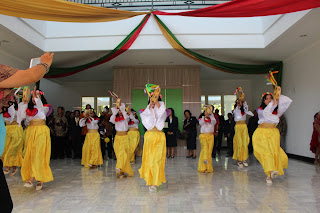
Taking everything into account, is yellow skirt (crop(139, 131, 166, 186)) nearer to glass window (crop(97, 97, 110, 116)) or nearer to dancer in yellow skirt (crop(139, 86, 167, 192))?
dancer in yellow skirt (crop(139, 86, 167, 192))

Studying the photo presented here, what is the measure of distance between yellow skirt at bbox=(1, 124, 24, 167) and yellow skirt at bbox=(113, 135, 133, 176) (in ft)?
7.29

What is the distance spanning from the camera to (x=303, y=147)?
7.95 m

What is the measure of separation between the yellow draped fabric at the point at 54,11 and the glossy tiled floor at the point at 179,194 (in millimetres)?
2876

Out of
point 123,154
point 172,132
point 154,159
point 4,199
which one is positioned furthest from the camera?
point 172,132

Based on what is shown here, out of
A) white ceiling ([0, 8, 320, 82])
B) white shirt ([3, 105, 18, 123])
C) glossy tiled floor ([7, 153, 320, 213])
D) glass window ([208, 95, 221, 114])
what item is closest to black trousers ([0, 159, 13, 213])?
glossy tiled floor ([7, 153, 320, 213])

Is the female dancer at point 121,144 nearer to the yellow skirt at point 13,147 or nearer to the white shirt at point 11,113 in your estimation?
the white shirt at point 11,113

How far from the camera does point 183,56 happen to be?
8.68 m

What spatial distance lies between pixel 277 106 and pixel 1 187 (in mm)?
4682

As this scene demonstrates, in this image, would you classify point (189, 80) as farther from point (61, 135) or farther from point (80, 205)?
point (80, 205)

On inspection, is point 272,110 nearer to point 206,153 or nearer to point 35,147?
point 206,153

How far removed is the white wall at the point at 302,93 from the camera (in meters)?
7.43

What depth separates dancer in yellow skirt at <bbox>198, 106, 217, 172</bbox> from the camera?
242 inches

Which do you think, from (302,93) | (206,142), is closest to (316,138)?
(302,93)

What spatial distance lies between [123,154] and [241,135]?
3.14 m
